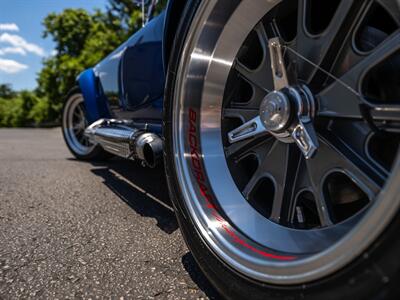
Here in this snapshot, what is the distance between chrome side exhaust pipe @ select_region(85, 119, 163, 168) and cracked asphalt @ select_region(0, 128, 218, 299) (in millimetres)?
328

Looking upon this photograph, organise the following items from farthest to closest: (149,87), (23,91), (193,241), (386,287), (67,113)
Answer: (23,91) → (67,113) → (149,87) → (193,241) → (386,287)

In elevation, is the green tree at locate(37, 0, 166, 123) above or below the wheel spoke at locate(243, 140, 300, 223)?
above

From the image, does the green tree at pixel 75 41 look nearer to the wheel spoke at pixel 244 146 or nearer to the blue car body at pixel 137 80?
the blue car body at pixel 137 80

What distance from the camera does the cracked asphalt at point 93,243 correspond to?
4.02ft

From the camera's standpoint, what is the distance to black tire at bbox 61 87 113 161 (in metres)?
3.89

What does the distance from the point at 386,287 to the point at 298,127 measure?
548 mm

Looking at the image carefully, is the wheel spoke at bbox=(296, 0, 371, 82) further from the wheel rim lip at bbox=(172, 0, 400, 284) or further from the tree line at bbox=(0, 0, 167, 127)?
the tree line at bbox=(0, 0, 167, 127)

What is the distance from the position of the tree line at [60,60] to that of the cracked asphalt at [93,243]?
Answer: 15915 millimetres

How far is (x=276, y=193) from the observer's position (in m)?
1.28

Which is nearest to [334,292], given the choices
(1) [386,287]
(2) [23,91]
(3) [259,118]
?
(1) [386,287]

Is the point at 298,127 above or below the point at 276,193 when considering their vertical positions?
Result: above

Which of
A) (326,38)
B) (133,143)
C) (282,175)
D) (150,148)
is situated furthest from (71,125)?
(326,38)

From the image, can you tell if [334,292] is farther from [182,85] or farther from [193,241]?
[182,85]

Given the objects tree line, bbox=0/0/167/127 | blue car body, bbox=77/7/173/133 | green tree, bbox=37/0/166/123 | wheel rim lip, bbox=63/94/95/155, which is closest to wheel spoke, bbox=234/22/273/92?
blue car body, bbox=77/7/173/133
